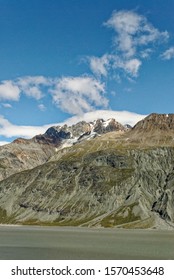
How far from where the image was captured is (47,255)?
118438mm
